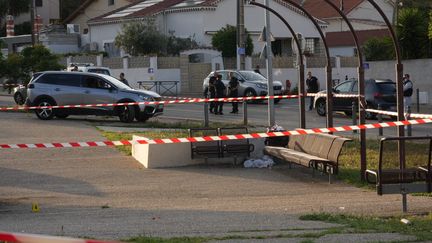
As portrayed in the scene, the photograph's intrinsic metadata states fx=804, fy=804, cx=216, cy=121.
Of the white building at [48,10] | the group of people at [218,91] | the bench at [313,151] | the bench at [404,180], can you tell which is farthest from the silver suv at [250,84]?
the white building at [48,10]

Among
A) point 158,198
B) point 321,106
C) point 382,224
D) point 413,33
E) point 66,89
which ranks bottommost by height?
point 158,198

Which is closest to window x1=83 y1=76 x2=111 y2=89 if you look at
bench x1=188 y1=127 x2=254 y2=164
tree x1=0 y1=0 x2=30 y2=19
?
bench x1=188 y1=127 x2=254 y2=164

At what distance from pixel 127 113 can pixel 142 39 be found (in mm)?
30003

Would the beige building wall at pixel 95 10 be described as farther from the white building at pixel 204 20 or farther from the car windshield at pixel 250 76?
the car windshield at pixel 250 76

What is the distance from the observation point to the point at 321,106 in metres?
31.3

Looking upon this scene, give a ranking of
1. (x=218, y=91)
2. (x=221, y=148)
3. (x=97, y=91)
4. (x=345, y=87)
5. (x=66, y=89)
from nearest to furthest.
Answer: (x=221, y=148)
(x=97, y=91)
(x=66, y=89)
(x=345, y=87)
(x=218, y=91)

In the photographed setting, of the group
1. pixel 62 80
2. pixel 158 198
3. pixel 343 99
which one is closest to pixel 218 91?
pixel 343 99

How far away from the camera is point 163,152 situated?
16.2 metres

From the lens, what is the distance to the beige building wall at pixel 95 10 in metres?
73.4

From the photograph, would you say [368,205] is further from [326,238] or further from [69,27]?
[69,27]

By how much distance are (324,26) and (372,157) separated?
44.4m

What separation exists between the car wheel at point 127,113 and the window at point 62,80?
6.08ft

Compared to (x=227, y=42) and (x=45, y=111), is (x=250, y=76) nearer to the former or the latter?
(x=45, y=111)

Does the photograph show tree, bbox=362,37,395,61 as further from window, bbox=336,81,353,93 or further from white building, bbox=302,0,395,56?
window, bbox=336,81,353,93
